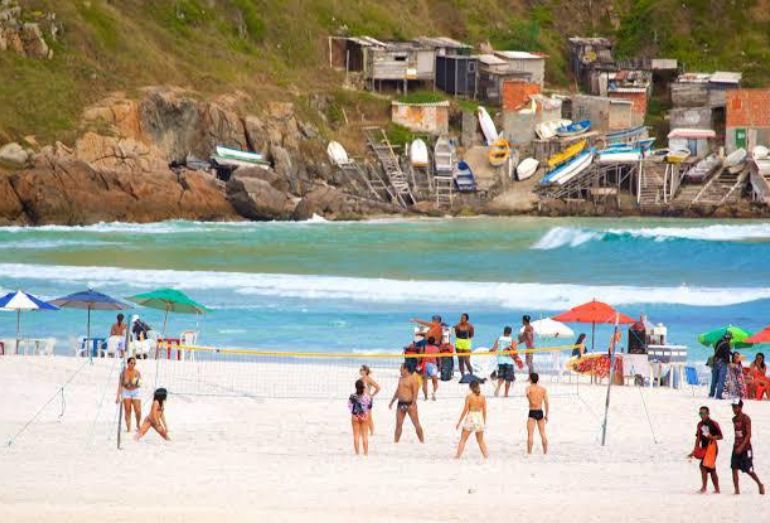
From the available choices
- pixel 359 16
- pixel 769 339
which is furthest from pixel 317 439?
pixel 359 16

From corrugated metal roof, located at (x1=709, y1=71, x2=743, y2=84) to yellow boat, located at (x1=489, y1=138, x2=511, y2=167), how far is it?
10.2 meters

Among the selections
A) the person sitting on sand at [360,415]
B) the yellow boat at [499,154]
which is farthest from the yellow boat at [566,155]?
the person sitting on sand at [360,415]

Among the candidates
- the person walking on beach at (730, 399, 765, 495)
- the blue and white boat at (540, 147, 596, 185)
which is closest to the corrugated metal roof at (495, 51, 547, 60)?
the blue and white boat at (540, 147, 596, 185)

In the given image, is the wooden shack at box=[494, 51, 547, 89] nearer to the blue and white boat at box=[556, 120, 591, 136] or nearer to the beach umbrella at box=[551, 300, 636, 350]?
the blue and white boat at box=[556, 120, 591, 136]

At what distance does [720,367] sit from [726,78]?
53758 mm

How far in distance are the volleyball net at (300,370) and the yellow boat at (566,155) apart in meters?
43.9

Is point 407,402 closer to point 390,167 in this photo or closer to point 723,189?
point 390,167

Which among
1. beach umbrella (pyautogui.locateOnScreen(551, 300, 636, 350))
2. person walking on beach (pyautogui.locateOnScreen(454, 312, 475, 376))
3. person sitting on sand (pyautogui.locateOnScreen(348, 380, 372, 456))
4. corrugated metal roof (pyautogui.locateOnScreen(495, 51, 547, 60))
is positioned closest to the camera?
person sitting on sand (pyautogui.locateOnScreen(348, 380, 372, 456))

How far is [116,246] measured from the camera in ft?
180

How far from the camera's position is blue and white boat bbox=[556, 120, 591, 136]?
73.8 meters

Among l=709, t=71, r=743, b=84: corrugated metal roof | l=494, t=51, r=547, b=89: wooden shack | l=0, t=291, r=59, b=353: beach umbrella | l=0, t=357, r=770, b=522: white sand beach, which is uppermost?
l=494, t=51, r=547, b=89: wooden shack

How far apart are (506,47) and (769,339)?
61.2m

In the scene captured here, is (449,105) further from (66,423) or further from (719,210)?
(66,423)

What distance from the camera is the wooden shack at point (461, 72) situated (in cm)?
7944
